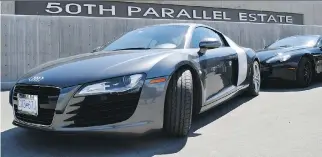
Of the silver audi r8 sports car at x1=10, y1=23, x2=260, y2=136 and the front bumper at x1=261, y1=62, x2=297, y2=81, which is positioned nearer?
the silver audi r8 sports car at x1=10, y1=23, x2=260, y2=136

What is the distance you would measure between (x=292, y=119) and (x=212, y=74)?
1064mm

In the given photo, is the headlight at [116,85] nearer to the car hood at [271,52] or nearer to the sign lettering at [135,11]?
the car hood at [271,52]

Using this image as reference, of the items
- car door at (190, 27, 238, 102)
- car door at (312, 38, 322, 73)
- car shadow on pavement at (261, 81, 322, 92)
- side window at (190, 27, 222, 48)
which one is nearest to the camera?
car door at (190, 27, 238, 102)

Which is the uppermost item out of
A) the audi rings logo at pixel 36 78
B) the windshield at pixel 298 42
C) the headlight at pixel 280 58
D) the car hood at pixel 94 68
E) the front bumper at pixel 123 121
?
the windshield at pixel 298 42

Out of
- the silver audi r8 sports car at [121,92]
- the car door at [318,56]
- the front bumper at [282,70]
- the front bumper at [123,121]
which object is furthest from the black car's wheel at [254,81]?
the front bumper at [123,121]

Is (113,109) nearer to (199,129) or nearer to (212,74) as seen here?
(199,129)

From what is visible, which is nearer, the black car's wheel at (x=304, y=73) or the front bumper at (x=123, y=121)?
the front bumper at (x=123, y=121)

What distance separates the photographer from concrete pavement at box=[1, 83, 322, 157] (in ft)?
8.43

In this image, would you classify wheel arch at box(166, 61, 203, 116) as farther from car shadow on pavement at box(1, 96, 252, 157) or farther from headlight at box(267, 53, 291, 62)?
headlight at box(267, 53, 291, 62)

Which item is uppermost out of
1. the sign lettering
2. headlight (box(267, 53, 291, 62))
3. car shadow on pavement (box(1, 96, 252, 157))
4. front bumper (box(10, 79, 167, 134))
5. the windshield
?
the sign lettering

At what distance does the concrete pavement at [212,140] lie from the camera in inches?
101

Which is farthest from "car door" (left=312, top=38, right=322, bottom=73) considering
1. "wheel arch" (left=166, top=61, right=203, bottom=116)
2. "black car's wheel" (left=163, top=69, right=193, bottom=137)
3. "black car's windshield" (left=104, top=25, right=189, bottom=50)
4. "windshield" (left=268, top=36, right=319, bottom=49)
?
"black car's wheel" (left=163, top=69, right=193, bottom=137)

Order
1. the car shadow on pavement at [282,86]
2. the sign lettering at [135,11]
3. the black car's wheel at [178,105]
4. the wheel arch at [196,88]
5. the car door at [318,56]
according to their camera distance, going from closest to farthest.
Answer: the black car's wheel at [178,105], the wheel arch at [196,88], the car shadow on pavement at [282,86], the car door at [318,56], the sign lettering at [135,11]

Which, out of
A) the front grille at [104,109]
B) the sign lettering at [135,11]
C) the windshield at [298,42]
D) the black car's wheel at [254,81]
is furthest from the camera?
the sign lettering at [135,11]
